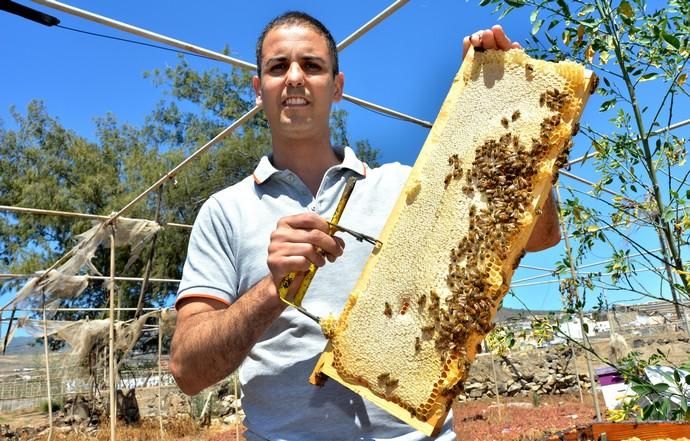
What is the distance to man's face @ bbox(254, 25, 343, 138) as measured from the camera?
5.72 feet

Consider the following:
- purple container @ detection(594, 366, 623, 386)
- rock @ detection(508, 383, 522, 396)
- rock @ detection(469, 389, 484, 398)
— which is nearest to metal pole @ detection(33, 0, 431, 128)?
purple container @ detection(594, 366, 623, 386)

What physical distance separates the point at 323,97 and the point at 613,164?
1.55 m

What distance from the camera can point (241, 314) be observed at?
1.38 meters

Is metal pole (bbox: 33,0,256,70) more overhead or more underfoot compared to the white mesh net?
more overhead

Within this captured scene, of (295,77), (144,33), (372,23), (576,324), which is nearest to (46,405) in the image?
(576,324)

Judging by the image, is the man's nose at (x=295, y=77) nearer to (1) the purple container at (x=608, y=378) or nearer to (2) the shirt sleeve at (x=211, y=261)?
(2) the shirt sleeve at (x=211, y=261)

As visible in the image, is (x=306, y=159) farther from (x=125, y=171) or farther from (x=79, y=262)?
(x=125, y=171)

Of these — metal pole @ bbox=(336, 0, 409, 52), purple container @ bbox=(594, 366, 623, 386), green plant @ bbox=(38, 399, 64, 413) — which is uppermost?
metal pole @ bbox=(336, 0, 409, 52)

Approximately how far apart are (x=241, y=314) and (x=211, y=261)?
1.16 feet

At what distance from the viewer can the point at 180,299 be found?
166 centimetres

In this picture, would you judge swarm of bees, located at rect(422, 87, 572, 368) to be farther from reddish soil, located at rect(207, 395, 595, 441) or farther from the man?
reddish soil, located at rect(207, 395, 595, 441)

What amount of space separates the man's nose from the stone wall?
46.3 ft

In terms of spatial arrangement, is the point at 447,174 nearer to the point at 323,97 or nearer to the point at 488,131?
the point at 488,131

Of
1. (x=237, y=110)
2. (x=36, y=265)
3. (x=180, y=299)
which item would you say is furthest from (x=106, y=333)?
(x=237, y=110)
